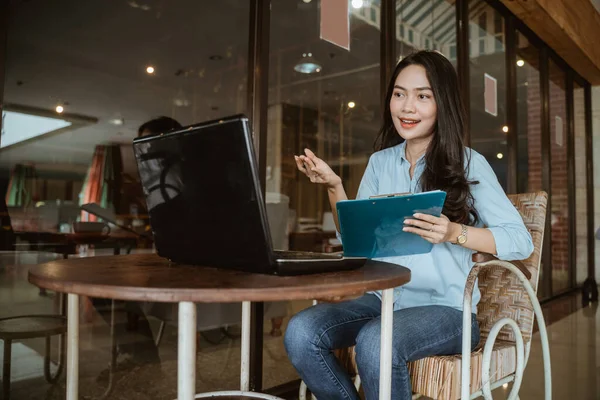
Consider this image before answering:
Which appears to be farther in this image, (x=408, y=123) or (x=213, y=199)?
(x=408, y=123)

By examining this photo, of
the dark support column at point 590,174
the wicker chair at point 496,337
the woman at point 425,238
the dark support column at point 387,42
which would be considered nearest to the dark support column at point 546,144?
the dark support column at point 590,174

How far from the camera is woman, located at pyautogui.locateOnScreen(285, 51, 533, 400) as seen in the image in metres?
1.16

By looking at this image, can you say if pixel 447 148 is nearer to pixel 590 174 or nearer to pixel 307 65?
pixel 307 65

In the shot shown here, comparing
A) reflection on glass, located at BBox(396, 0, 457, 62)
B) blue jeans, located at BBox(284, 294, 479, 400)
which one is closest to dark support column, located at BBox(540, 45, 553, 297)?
reflection on glass, located at BBox(396, 0, 457, 62)

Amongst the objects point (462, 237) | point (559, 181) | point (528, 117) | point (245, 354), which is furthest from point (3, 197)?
point (559, 181)

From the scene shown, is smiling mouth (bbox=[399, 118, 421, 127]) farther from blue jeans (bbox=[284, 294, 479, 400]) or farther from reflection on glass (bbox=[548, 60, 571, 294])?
reflection on glass (bbox=[548, 60, 571, 294])

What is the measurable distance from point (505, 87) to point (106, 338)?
369 cm

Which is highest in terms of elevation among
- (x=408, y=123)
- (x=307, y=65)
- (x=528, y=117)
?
(x=528, y=117)

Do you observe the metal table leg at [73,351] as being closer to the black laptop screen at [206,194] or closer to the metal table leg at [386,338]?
the black laptop screen at [206,194]

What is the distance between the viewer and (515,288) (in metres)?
1.48

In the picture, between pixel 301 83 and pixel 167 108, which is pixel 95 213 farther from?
pixel 301 83

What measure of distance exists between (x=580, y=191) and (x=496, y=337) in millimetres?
5194

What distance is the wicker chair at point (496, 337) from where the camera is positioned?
A: 1.15 m

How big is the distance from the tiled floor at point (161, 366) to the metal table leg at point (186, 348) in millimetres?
1050
